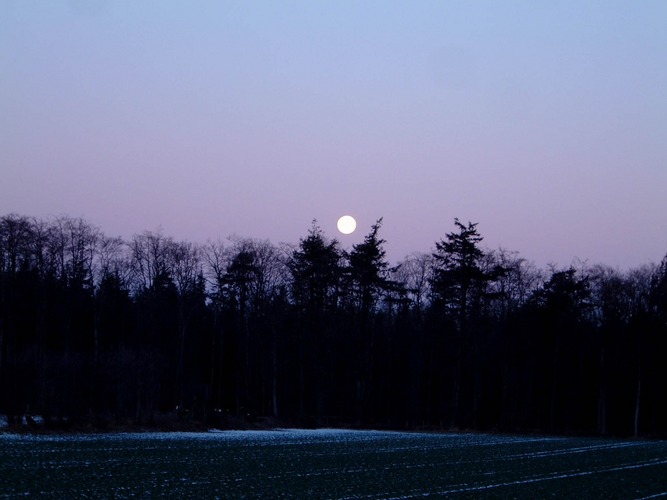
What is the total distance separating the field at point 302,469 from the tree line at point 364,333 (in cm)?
2765

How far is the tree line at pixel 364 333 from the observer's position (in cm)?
7069

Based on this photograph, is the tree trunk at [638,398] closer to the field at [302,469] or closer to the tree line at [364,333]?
the tree line at [364,333]

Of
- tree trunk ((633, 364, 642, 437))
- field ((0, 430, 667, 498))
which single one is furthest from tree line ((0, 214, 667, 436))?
field ((0, 430, 667, 498))

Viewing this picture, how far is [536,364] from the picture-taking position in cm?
7512

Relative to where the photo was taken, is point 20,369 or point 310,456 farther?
point 20,369

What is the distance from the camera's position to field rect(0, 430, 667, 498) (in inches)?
858

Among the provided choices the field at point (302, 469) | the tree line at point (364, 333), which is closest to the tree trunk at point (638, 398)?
the tree line at point (364, 333)

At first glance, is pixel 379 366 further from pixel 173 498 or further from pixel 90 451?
pixel 173 498

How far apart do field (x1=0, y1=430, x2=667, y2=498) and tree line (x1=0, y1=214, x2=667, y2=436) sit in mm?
27652

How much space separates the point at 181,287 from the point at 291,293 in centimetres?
956

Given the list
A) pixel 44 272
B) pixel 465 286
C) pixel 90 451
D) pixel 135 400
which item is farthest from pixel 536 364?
pixel 90 451

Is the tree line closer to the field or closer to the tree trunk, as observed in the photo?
the tree trunk

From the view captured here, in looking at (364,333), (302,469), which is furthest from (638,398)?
(302,469)

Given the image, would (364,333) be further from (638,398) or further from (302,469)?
(302,469)
